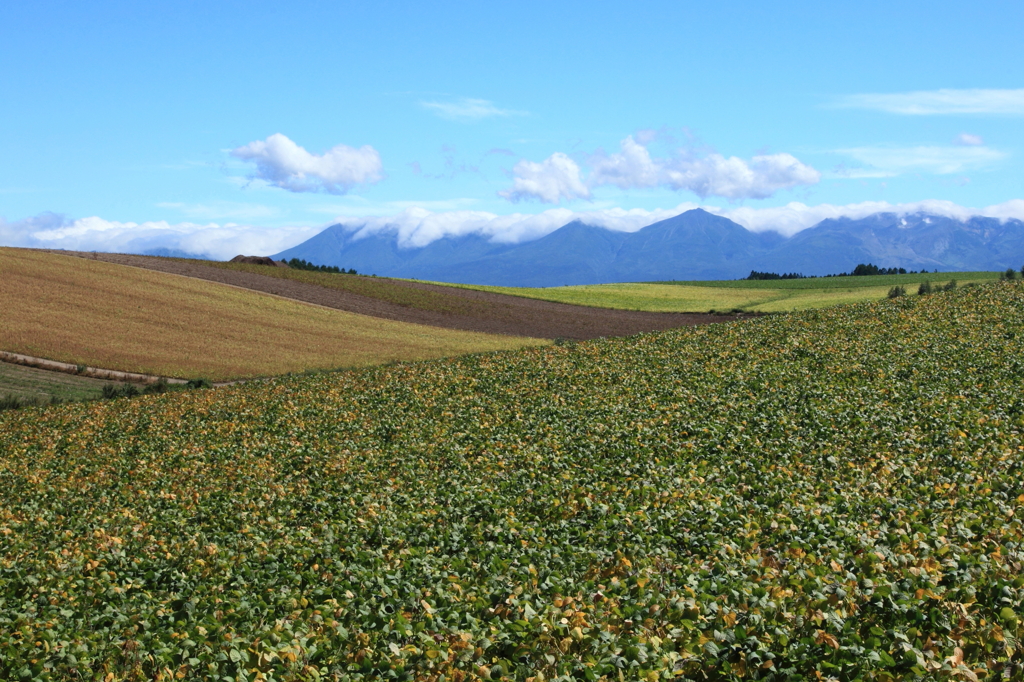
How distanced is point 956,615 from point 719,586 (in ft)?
11.0

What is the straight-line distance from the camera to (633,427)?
25.8m

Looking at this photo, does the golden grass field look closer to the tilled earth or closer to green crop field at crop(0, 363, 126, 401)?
green crop field at crop(0, 363, 126, 401)

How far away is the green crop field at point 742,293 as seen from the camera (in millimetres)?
85562

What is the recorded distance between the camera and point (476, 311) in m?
87.4

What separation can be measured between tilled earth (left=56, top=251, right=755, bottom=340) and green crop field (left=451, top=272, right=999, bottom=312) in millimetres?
5849

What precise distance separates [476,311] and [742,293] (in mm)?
44862

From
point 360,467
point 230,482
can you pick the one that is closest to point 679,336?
point 360,467

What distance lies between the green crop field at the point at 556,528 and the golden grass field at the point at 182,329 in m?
19.6

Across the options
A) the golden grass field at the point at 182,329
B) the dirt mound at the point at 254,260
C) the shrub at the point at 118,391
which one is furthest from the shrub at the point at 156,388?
the dirt mound at the point at 254,260

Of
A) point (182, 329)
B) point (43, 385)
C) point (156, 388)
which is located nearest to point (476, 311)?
point (182, 329)

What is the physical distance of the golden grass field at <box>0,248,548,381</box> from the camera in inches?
2181

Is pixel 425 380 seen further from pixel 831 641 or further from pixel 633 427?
pixel 831 641

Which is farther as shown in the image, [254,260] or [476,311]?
[254,260]

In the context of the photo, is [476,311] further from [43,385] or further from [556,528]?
[556,528]
